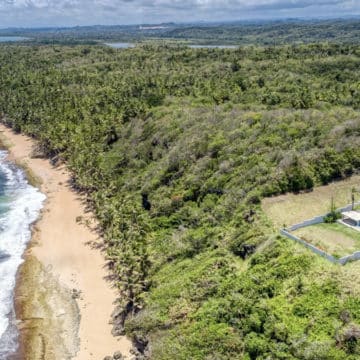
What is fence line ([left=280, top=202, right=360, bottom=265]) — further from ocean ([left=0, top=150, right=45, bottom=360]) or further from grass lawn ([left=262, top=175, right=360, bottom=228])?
ocean ([left=0, top=150, right=45, bottom=360])

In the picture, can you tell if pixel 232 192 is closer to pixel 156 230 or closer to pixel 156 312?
pixel 156 230

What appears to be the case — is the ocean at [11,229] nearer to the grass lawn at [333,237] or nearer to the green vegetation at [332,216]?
the grass lawn at [333,237]

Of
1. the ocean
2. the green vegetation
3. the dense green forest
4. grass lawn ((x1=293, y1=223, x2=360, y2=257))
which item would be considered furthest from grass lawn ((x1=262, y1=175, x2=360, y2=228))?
the ocean

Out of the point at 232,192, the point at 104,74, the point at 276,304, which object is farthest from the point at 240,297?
the point at 104,74

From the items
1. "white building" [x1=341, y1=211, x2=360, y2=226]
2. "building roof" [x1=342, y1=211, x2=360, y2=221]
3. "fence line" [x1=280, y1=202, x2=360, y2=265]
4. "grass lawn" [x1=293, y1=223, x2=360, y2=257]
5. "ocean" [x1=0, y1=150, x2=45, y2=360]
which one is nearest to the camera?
"fence line" [x1=280, y1=202, x2=360, y2=265]

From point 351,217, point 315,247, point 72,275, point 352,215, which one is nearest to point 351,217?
point 351,217

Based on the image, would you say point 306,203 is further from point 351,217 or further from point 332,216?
point 351,217
